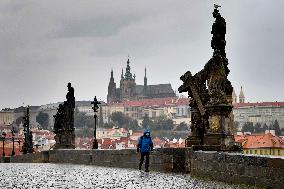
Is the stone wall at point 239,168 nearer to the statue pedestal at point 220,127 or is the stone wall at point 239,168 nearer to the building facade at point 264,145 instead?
the statue pedestal at point 220,127

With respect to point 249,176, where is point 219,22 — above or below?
above

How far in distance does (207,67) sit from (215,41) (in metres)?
0.71

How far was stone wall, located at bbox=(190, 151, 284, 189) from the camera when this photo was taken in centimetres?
805

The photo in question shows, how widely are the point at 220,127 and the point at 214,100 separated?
24.1 inches

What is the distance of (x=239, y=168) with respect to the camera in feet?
31.4

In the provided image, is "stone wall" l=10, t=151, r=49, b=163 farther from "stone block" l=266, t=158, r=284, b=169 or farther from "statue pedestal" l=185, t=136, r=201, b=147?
"stone block" l=266, t=158, r=284, b=169

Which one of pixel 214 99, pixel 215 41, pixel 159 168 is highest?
pixel 215 41

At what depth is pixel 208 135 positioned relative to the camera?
526 inches

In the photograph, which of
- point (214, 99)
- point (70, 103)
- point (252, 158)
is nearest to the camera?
point (252, 158)

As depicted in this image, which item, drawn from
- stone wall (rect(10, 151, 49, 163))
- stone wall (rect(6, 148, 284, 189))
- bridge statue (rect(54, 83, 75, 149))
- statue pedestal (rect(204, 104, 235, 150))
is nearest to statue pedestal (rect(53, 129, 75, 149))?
bridge statue (rect(54, 83, 75, 149))

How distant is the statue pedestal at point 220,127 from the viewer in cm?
1305

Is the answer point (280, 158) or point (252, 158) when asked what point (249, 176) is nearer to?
point (252, 158)

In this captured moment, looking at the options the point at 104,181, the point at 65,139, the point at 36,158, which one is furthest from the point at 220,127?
the point at 36,158

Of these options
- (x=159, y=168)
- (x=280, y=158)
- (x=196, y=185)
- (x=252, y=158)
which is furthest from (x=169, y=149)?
(x=280, y=158)
